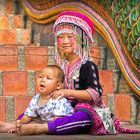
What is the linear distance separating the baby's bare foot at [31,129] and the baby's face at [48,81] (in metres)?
0.32

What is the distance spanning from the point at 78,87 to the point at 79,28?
0.42 meters

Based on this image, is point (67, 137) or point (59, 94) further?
point (59, 94)

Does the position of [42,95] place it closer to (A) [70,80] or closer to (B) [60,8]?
(A) [70,80]

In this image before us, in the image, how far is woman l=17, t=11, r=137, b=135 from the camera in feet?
13.5

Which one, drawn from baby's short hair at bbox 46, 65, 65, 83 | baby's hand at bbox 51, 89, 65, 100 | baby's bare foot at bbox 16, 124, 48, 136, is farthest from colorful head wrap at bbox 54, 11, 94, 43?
baby's bare foot at bbox 16, 124, 48, 136

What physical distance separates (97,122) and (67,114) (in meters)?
0.21

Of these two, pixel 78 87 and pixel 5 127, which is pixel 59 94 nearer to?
pixel 78 87

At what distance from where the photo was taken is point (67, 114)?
423 cm

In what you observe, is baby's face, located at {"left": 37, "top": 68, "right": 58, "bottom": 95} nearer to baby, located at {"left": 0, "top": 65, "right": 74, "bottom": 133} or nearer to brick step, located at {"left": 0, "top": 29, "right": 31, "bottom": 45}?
baby, located at {"left": 0, "top": 65, "right": 74, "bottom": 133}

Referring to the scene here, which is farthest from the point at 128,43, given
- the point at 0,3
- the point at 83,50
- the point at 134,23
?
the point at 0,3

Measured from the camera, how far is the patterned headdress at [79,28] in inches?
175

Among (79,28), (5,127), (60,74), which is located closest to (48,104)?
(60,74)

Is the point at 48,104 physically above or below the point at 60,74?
below

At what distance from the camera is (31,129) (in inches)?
157
